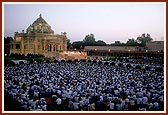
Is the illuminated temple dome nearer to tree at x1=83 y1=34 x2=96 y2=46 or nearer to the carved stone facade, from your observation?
the carved stone facade

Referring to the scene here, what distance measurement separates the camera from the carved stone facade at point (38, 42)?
51578mm

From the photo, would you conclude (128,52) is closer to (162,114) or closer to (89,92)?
(89,92)

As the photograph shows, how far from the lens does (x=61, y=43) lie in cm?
5319

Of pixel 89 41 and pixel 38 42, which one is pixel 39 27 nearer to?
pixel 38 42

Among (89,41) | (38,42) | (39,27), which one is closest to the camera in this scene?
(38,42)

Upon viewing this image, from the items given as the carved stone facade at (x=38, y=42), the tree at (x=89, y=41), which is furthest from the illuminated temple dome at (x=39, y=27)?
the tree at (x=89, y=41)

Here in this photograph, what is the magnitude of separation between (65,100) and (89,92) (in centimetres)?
121

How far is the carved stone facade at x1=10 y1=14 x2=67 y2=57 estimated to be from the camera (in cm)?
5158

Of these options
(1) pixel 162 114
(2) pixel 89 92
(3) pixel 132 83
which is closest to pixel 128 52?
(3) pixel 132 83

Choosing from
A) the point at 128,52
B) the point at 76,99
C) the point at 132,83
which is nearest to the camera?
the point at 76,99

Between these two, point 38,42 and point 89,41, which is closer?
point 38,42

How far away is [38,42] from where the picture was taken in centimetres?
5181

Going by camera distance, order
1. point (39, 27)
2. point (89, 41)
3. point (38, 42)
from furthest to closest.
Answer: point (89, 41)
point (39, 27)
point (38, 42)

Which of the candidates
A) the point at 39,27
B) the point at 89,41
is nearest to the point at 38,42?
the point at 39,27
